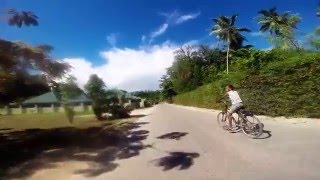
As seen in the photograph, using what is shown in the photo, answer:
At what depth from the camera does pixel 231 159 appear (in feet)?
25.1

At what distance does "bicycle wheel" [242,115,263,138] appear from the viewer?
1049 centimetres

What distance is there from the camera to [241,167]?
22.3 feet

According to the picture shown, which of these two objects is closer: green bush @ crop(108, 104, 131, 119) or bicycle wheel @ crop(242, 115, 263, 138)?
bicycle wheel @ crop(242, 115, 263, 138)

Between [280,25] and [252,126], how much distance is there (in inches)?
1528

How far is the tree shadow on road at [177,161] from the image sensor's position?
24.7 ft

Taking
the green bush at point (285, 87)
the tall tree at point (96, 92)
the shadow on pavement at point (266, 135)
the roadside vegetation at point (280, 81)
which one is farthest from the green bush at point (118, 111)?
the shadow on pavement at point (266, 135)

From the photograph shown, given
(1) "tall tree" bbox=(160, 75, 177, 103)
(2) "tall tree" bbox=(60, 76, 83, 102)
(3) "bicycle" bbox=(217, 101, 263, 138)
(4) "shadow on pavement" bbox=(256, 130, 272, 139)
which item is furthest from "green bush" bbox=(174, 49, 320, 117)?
(1) "tall tree" bbox=(160, 75, 177, 103)

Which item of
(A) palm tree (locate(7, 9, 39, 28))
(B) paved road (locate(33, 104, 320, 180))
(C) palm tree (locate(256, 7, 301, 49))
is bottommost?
(B) paved road (locate(33, 104, 320, 180))

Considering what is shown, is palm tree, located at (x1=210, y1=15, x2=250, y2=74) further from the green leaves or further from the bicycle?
the bicycle

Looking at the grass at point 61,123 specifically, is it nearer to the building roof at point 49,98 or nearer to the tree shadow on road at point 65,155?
the building roof at point 49,98

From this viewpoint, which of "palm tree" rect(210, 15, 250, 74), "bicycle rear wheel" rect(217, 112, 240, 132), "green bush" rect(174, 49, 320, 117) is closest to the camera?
"bicycle rear wheel" rect(217, 112, 240, 132)

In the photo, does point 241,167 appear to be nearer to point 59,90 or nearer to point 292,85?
point 59,90

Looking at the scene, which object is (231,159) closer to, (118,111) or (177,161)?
(177,161)

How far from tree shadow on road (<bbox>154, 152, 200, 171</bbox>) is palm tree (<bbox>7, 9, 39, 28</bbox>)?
7542mm
